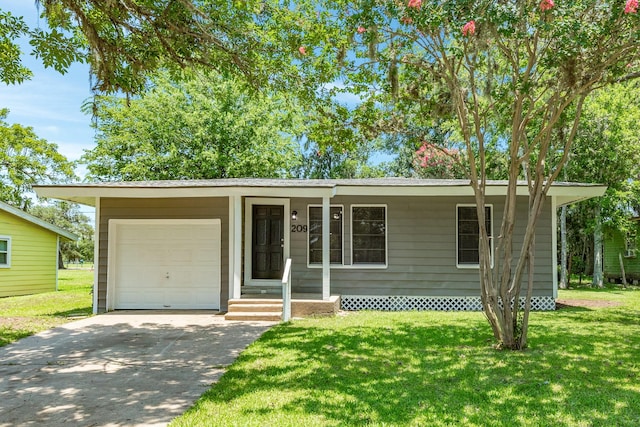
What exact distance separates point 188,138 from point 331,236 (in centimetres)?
1200

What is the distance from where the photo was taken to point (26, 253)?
1532cm

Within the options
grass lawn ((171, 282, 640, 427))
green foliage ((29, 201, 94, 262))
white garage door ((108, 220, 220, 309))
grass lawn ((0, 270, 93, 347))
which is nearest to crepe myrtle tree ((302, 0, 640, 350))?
grass lawn ((171, 282, 640, 427))

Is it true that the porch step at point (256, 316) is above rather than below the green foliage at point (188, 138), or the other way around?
below

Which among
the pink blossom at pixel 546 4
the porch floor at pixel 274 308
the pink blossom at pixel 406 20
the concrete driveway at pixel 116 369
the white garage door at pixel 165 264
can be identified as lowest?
the concrete driveway at pixel 116 369

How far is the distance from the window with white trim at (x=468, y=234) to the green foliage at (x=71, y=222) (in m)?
37.6

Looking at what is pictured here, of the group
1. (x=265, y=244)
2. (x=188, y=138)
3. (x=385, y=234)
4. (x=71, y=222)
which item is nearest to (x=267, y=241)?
(x=265, y=244)

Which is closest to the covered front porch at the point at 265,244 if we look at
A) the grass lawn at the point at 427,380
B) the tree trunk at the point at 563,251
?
the grass lawn at the point at 427,380

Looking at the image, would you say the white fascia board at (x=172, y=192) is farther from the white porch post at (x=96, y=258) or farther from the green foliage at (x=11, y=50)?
A: the green foliage at (x=11, y=50)

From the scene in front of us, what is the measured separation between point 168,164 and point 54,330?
13010 millimetres

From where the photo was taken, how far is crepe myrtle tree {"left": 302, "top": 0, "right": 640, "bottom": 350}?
5105 millimetres

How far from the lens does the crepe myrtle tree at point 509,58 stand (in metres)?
5.11

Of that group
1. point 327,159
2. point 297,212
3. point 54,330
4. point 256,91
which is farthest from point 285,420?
point 327,159

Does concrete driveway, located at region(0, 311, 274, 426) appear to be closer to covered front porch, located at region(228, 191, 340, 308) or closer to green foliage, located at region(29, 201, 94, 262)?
covered front porch, located at region(228, 191, 340, 308)

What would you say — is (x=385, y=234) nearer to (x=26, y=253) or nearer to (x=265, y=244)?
(x=265, y=244)
